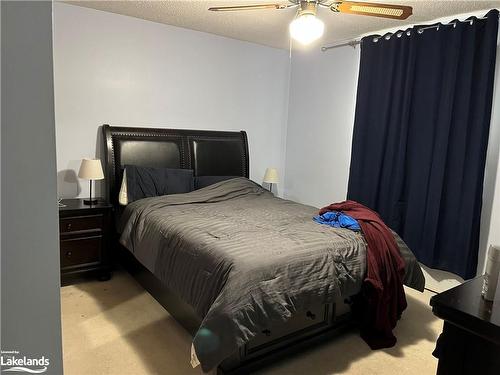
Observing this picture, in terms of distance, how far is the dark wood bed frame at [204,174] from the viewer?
2180 mm

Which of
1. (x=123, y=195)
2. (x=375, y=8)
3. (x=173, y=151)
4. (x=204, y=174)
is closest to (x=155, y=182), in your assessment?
(x=123, y=195)

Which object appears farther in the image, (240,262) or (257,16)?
(257,16)

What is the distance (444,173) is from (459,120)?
0.46m

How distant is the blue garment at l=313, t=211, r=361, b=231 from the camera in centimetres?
265

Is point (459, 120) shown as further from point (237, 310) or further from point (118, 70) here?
point (118, 70)

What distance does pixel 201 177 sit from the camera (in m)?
4.04

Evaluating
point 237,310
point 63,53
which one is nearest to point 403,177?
point 237,310

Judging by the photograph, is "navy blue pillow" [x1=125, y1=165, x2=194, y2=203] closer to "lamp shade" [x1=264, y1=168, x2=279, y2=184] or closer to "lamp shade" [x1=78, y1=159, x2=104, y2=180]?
"lamp shade" [x1=78, y1=159, x2=104, y2=180]

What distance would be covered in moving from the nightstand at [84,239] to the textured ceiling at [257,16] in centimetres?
186

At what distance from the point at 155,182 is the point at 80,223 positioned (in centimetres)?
77

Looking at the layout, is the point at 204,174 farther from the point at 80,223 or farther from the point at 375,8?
the point at 375,8

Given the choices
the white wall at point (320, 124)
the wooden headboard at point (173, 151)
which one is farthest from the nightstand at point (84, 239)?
the white wall at point (320, 124)

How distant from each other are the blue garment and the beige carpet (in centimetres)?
78

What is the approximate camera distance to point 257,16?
11.1 feet
